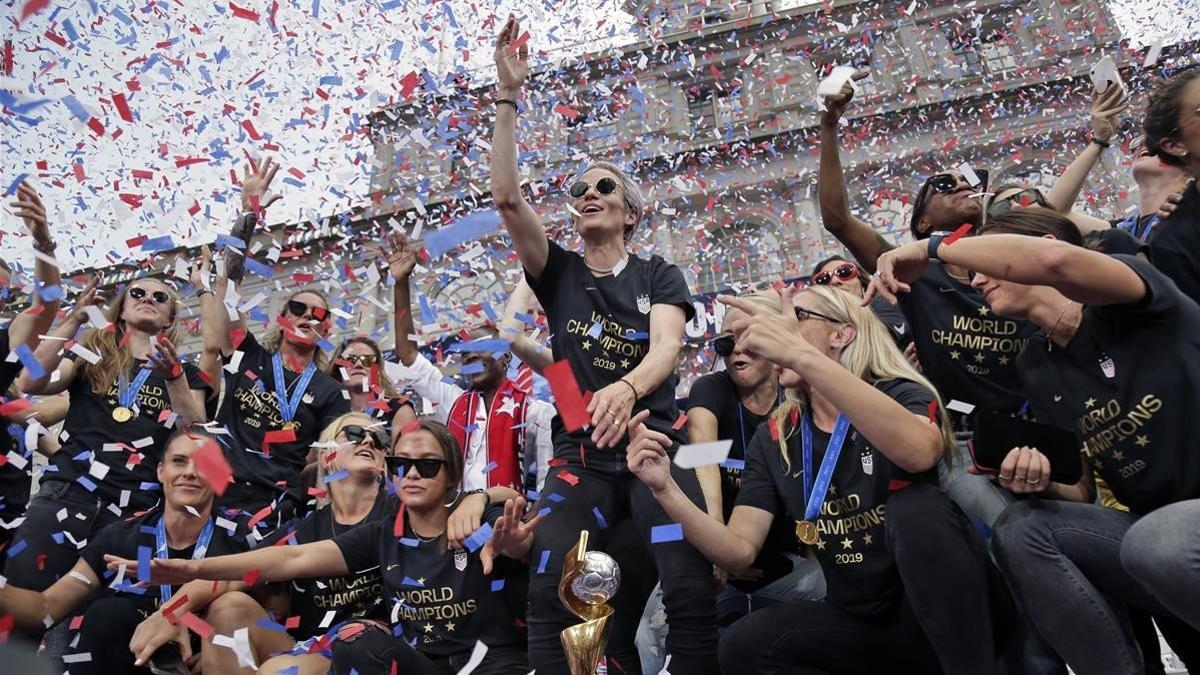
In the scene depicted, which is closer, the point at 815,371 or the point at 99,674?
the point at 815,371

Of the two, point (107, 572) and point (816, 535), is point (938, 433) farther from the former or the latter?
point (107, 572)

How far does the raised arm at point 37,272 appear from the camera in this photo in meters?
4.24

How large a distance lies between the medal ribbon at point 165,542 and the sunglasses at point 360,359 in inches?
89.4

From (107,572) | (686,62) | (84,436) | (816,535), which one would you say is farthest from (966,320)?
(686,62)

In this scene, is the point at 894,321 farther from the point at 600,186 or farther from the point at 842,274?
the point at 600,186

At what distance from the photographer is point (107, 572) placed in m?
3.95

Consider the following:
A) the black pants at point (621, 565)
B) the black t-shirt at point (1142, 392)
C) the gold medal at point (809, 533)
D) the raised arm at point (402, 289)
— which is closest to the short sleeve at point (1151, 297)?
the black t-shirt at point (1142, 392)

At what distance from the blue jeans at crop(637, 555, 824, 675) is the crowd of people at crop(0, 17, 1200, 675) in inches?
0.6

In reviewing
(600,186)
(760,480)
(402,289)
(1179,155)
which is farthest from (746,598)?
(402,289)

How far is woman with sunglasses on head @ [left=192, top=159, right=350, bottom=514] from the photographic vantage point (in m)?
4.93

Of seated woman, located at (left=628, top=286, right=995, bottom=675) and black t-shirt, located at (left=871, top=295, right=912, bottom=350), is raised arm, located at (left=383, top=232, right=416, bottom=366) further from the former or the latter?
black t-shirt, located at (left=871, top=295, right=912, bottom=350)

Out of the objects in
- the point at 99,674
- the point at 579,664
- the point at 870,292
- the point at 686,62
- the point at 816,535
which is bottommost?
the point at 99,674

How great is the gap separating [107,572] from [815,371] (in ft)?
11.6

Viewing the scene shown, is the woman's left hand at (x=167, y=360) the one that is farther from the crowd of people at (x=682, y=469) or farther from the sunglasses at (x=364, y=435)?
the sunglasses at (x=364, y=435)
